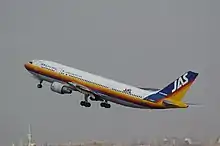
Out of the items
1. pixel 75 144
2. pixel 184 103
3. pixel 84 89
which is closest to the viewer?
pixel 184 103

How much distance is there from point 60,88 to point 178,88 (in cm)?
1992

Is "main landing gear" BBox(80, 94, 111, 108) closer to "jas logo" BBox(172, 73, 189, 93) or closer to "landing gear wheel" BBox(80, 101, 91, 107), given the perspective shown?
"landing gear wheel" BBox(80, 101, 91, 107)

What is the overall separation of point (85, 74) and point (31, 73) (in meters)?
10.3

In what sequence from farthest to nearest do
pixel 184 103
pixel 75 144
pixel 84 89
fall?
pixel 75 144 → pixel 84 89 → pixel 184 103

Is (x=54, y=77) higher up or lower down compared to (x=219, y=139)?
higher up

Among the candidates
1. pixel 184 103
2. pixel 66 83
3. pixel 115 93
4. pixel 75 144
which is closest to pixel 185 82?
pixel 184 103

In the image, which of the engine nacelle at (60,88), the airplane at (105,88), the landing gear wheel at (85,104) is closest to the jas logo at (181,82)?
the airplane at (105,88)

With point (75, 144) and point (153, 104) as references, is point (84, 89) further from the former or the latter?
point (75, 144)

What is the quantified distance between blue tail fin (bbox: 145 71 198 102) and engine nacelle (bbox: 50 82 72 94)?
16.1 metres

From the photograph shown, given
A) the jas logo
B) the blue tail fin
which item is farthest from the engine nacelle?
the jas logo

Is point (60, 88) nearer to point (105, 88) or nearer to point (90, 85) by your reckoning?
point (90, 85)

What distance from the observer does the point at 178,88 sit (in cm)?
12219

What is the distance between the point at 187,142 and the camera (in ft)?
420

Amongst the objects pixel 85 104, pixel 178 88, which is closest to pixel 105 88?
pixel 85 104
